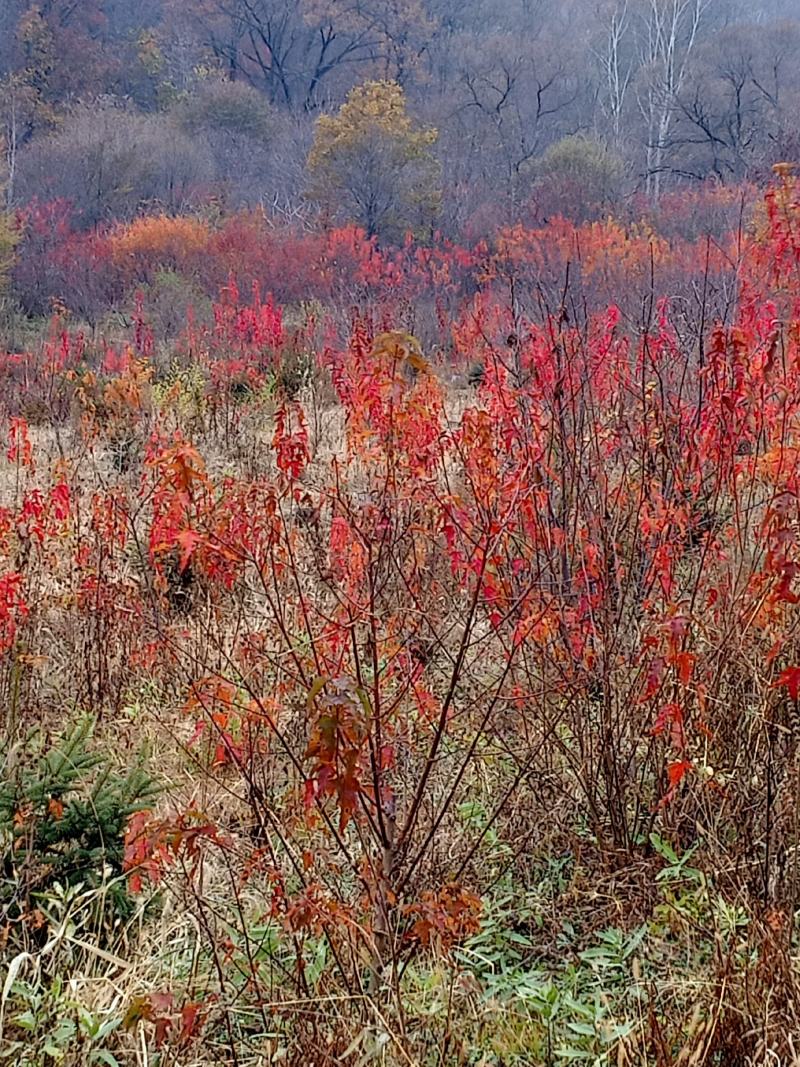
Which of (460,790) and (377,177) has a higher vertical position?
(377,177)

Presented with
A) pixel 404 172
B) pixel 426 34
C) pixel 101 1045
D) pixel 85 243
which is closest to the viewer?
pixel 101 1045

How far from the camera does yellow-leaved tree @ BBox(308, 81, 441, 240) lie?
20.1 meters

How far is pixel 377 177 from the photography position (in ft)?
67.1

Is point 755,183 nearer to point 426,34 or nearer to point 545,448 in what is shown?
point 545,448

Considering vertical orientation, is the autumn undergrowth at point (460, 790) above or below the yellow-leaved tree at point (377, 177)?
below

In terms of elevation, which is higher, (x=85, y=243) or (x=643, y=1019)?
(x=85, y=243)

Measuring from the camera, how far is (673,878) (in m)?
2.48

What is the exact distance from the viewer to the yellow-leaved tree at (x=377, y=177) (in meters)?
20.1

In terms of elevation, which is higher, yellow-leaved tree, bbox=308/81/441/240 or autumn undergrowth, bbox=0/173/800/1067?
yellow-leaved tree, bbox=308/81/441/240

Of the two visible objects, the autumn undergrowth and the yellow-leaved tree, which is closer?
the autumn undergrowth

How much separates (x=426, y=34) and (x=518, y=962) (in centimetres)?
3865

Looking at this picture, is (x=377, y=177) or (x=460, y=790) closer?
(x=460, y=790)

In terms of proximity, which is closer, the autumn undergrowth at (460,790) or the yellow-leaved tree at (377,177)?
the autumn undergrowth at (460,790)

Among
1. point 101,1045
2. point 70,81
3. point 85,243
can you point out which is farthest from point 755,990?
point 70,81
